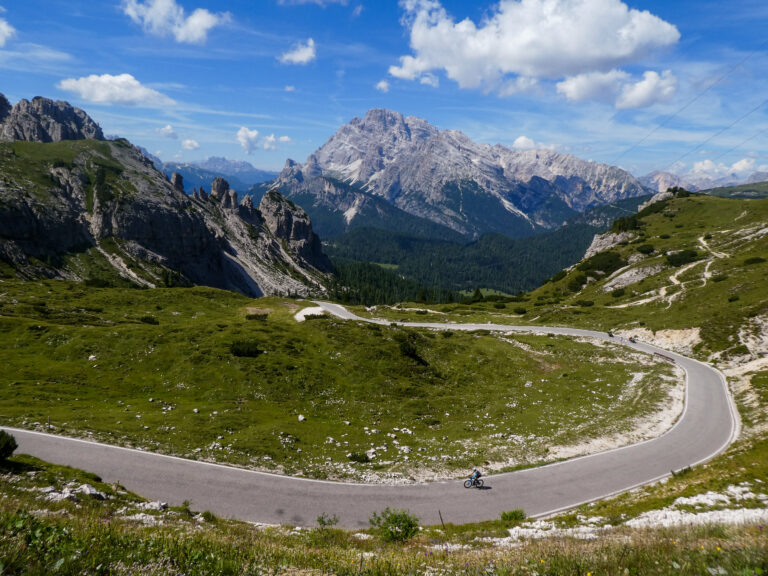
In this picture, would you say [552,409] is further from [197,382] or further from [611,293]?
[611,293]

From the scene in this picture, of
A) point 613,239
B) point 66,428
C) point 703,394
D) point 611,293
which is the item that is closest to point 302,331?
point 66,428

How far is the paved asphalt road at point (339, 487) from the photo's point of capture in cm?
2094

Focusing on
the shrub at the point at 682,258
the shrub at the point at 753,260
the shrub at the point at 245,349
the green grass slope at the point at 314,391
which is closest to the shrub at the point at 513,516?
the green grass slope at the point at 314,391

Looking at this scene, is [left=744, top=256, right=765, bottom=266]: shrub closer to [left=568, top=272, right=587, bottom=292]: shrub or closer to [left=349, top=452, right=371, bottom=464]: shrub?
[left=568, top=272, right=587, bottom=292]: shrub

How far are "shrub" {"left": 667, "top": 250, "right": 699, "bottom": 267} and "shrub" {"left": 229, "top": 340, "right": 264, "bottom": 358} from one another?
116125mm

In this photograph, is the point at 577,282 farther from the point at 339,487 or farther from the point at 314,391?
the point at 339,487

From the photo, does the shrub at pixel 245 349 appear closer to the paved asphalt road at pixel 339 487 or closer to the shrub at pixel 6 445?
the paved asphalt road at pixel 339 487

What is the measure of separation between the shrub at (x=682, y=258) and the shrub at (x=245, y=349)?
116 m

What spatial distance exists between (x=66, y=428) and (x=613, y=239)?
18044cm

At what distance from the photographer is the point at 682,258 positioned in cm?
10250

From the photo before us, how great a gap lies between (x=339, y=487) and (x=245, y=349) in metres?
23.6

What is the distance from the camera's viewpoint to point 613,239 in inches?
6058

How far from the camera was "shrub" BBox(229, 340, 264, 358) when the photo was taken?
137ft

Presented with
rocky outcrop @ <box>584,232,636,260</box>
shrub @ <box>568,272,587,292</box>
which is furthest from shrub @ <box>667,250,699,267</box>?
rocky outcrop @ <box>584,232,636,260</box>
